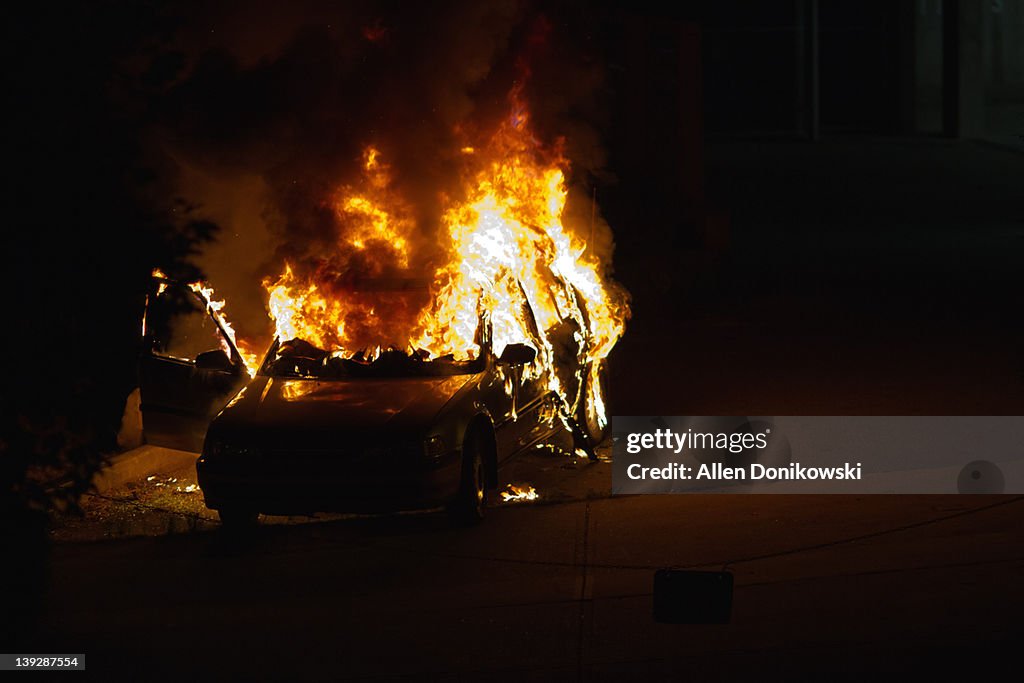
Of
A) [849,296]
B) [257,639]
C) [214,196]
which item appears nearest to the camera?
[257,639]

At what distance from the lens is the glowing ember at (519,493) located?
10.1 m

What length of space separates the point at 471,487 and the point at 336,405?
989 millimetres

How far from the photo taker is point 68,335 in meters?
5.43

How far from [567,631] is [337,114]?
6045mm

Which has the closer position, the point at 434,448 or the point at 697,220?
the point at 434,448

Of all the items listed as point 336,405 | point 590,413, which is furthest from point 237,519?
point 590,413

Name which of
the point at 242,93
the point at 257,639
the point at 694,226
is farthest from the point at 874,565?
the point at 694,226

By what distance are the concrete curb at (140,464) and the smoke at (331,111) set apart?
3.64 feet

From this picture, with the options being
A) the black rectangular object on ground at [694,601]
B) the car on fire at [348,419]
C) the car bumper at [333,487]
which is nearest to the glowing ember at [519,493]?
the car on fire at [348,419]

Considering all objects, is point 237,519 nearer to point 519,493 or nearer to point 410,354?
point 410,354

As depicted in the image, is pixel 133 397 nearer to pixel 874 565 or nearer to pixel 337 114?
pixel 337 114

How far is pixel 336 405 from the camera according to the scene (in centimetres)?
929

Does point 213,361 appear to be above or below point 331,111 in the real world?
below

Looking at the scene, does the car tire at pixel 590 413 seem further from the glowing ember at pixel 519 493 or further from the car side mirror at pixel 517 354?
the car side mirror at pixel 517 354
